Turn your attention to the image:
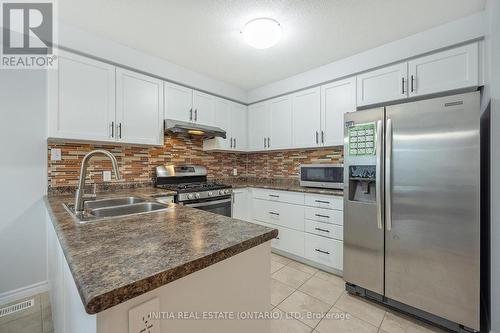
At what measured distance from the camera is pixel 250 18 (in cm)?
186

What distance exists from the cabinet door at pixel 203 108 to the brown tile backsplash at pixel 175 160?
0.37 meters

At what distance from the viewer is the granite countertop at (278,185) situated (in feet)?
8.36

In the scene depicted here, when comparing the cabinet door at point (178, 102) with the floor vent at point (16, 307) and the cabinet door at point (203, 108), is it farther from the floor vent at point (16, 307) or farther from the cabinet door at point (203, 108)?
the floor vent at point (16, 307)

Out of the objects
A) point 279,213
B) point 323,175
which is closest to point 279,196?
point 279,213

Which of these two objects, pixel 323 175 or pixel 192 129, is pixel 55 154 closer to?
pixel 192 129

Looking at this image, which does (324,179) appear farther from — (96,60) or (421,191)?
(96,60)

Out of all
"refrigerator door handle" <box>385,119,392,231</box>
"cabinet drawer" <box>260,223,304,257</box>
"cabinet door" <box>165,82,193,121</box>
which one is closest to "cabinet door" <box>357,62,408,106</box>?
"refrigerator door handle" <box>385,119,392,231</box>

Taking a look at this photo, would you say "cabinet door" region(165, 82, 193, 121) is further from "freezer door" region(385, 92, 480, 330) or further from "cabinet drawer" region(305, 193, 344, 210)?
"freezer door" region(385, 92, 480, 330)

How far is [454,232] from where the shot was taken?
5.24 feet

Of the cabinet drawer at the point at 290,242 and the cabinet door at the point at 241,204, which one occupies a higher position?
the cabinet door at the point at 241,204

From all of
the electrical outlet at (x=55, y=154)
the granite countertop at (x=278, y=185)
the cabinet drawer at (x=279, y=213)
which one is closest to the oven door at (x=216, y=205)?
the granite countertop at (x=278, y=185)

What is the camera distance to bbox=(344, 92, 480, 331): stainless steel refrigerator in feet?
5.11

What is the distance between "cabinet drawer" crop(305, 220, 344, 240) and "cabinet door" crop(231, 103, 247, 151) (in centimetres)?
163

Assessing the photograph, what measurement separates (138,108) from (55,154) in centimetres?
90
